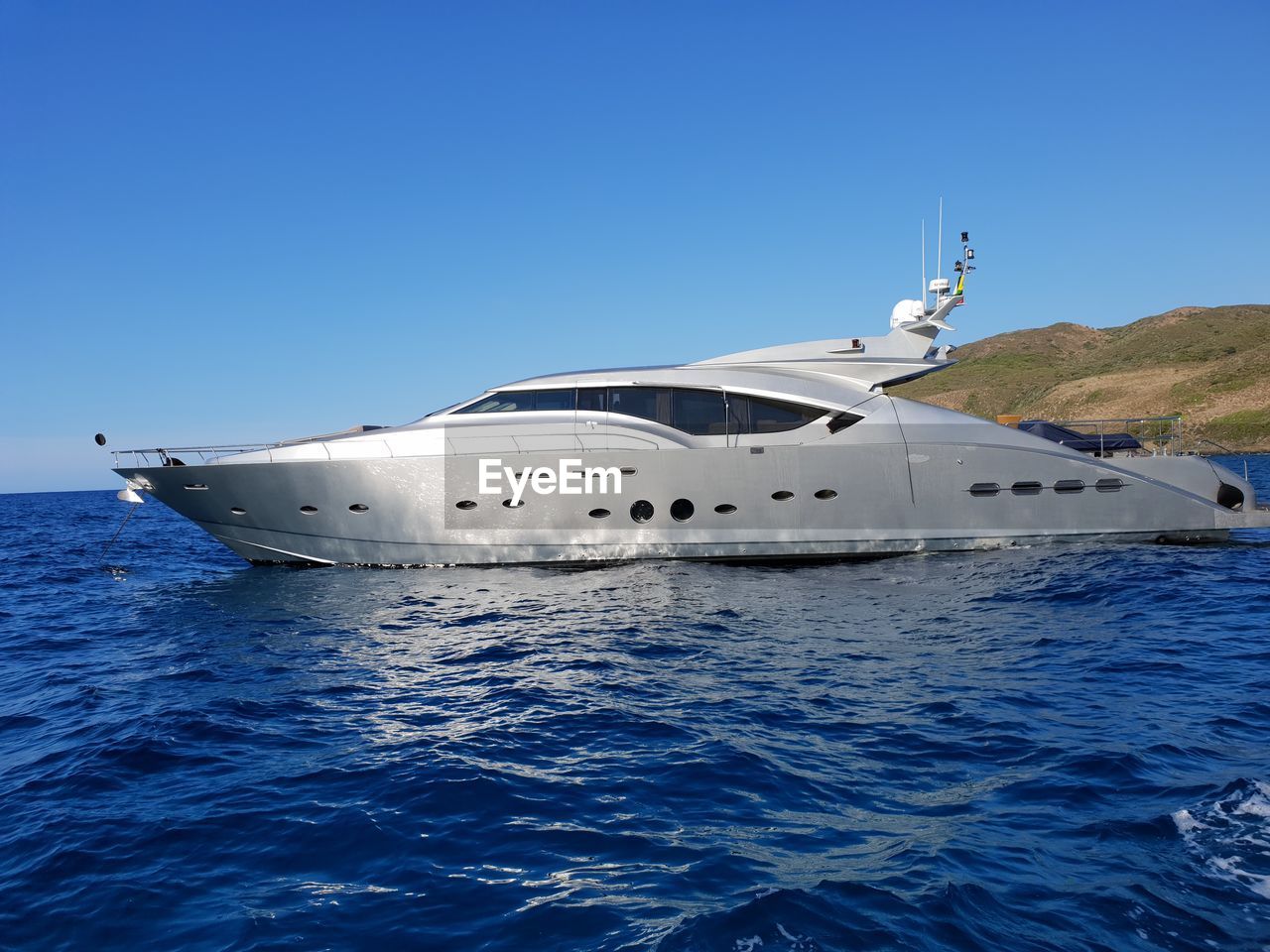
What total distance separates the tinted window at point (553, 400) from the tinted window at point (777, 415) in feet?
10.9

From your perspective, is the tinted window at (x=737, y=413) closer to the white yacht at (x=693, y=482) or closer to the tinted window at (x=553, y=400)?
the white yacht at (x=693, y=482)

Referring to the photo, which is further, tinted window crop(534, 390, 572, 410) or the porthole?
tinted window crop(534, 390, 572, 410)

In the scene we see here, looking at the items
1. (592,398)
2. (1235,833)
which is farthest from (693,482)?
(1235,833)

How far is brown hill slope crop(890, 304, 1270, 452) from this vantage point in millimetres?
70500

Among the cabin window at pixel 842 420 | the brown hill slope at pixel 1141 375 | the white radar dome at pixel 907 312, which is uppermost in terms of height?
the brown hill slope at pixel 1141 375

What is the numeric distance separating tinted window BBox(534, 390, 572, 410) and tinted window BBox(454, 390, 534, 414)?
13 centimetres

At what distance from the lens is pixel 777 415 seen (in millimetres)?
13641

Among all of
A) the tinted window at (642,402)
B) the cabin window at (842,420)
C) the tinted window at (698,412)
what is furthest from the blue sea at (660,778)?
the tinted window at (642,402)

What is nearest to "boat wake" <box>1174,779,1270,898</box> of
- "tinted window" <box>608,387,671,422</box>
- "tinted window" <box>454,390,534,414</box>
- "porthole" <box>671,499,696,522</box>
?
"porthole" <box>671,499,696,522</box>

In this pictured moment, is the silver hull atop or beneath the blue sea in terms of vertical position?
atop

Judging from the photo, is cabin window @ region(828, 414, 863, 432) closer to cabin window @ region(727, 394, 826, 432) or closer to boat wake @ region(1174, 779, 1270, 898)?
cabin window @ region(727, 394, 826, 432)

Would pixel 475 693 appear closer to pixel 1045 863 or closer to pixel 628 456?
pixel 1045 863

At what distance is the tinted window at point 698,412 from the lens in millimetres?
13680

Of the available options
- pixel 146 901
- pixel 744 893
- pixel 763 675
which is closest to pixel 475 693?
pixel 763 675
